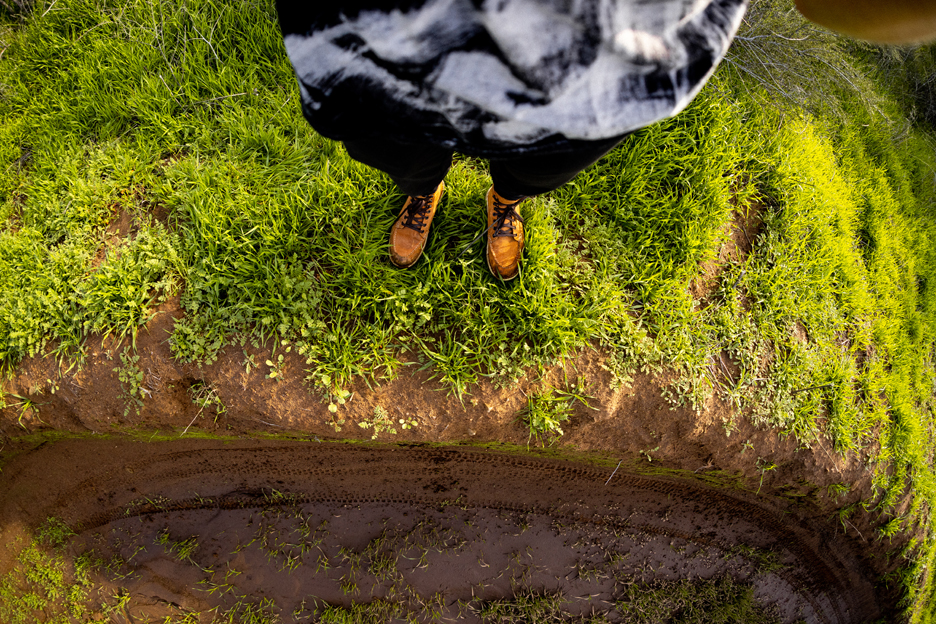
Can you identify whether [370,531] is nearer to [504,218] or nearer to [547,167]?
[504,218]

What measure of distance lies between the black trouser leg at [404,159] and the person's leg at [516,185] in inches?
7.6

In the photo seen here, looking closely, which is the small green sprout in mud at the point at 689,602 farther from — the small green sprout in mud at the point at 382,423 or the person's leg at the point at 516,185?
the person's leg at the point at 516,185

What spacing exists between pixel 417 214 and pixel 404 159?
0.77m

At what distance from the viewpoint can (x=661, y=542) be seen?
2488 mm

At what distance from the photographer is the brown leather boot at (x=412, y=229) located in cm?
185

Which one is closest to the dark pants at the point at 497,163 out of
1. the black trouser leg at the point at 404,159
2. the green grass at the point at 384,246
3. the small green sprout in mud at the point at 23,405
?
the black trouser leg at the point at 404,159

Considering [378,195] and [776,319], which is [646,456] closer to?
[776,319]

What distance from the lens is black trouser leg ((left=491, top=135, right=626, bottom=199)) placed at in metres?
0.89

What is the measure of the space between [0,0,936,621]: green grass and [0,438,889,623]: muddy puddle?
63cm

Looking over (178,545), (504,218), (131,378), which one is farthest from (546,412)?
(178,545)

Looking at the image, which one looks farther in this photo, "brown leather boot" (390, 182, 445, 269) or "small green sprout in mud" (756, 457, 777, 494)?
"small green sprout in mud" (756, 457, 777, 494)

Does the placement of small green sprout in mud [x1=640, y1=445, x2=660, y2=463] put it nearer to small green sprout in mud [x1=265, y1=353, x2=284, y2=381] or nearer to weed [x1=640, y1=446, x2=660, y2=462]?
weed [x1=640, y1=446, x2=660, y2=462]

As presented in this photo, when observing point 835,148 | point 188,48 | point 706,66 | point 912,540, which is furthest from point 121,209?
point 912,540

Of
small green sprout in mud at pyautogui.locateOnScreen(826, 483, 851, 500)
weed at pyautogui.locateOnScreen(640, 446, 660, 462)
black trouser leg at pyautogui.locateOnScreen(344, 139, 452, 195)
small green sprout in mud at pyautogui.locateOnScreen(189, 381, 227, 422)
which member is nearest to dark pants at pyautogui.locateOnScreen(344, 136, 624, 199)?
black trouser leg at pyautogui.locateOnScreen(344, 139, 452, 195)
